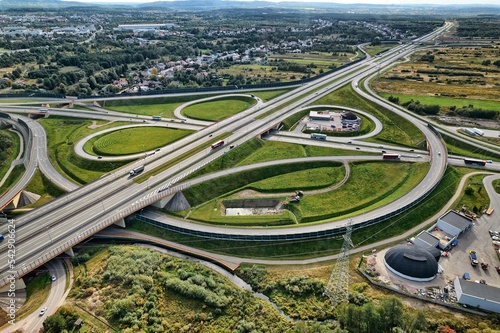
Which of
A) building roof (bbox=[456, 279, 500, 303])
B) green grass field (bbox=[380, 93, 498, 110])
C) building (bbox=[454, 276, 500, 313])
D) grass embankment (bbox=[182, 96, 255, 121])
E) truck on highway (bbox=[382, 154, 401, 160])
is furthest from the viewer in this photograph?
green grass field (bbox=[380, 93, 498, 110])

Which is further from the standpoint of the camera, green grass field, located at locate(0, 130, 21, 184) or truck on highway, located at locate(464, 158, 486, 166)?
truck on highway, located at locate(464, 158, 486, 166)

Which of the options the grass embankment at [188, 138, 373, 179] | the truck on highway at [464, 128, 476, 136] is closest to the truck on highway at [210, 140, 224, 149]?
the grass embankment at [188, 138, 373, 179]

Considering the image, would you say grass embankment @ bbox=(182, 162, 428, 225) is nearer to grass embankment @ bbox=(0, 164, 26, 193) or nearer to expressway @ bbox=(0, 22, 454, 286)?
expressway @ bbox=(0, 22, 454, 286)

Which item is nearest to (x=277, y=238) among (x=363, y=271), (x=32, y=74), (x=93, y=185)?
(x=363, y=271)

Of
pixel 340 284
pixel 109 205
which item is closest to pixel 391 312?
pixel 340 284

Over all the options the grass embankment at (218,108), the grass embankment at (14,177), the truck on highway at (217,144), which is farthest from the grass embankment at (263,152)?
the grass embankment at (14,177)

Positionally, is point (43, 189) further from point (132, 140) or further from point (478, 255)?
point (478, 255)

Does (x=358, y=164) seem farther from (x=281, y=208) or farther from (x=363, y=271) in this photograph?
(x=363, y=271)
